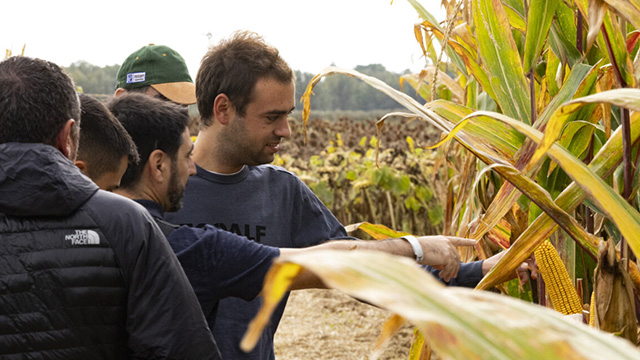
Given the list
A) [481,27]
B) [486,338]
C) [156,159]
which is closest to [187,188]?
[156,159]

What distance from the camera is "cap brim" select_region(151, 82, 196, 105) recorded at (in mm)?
2762

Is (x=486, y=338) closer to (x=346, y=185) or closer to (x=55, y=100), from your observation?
(x=55, y=100)

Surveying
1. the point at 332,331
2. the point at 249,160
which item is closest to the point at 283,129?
the point at 249,160

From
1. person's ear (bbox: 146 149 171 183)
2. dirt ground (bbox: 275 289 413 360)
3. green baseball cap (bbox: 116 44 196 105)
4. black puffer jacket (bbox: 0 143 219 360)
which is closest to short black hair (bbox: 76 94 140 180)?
person's ear (bbox: 146 149 171 183)

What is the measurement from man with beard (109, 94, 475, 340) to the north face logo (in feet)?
1.08

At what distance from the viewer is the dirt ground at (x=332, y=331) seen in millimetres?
4922

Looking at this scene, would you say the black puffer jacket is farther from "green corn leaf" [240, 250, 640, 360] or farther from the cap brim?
the cap brim

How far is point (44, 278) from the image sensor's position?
1221mm

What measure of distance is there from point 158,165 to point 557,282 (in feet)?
3.21

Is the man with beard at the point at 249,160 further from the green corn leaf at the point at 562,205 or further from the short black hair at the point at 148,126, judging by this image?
the green corn leaf at the point at 562,205

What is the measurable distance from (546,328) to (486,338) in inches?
1.4

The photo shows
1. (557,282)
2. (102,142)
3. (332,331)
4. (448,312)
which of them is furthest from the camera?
(332,331)

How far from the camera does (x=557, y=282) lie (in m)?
1.39

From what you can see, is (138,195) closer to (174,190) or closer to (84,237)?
(174,190)
